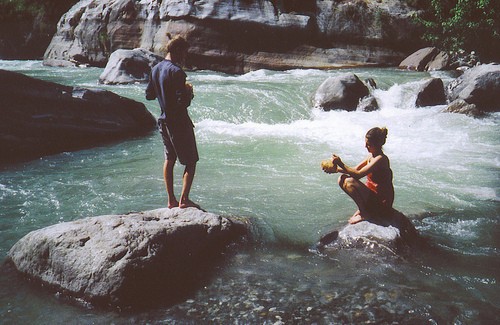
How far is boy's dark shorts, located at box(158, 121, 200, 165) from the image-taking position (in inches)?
204

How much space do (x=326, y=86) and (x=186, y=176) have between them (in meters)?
9.77

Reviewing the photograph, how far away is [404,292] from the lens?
4105 millimetres

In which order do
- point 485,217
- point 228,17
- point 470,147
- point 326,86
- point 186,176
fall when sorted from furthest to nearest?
point 228,17 < point 326,86 < point 470,147 < point 485,217 < point 186,176

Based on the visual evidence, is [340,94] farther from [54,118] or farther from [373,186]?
[373,186]

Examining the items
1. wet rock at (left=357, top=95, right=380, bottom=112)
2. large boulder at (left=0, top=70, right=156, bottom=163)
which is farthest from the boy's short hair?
wet rock at (left=357, top=95, right=380, bottom=112)

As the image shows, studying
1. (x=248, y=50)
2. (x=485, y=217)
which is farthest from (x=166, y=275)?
(x=248, y=50)

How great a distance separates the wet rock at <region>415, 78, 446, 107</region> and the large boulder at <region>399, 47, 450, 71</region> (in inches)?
201

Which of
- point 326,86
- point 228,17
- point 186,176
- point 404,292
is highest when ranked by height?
point 228,17

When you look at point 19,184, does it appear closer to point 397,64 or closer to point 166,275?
point 166,275

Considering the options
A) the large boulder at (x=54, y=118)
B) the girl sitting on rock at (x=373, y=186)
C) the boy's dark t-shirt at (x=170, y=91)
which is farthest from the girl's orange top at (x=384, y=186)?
the large boulder at (x=54, y=118)

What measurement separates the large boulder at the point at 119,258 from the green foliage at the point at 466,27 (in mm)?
17571

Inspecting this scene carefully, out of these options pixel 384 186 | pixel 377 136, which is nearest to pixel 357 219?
pixel 384 186

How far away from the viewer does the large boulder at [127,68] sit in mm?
15688

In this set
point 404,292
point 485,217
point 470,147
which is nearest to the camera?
point 404,292
